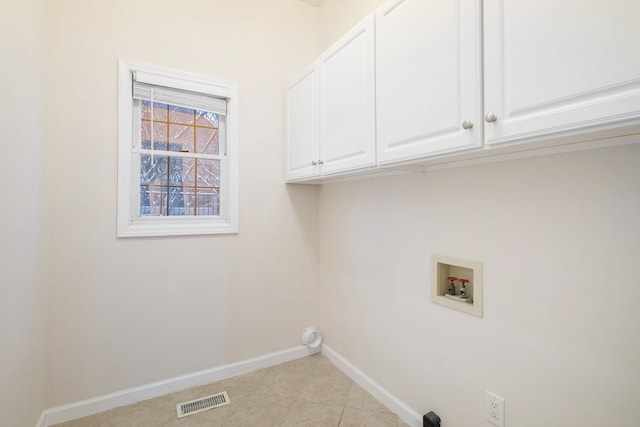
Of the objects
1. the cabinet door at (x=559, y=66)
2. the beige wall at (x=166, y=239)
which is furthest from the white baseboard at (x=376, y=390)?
the cabinet door at (x=559, y=66)

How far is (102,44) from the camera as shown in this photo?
1.81 m

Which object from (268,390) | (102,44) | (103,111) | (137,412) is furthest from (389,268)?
(102,44)

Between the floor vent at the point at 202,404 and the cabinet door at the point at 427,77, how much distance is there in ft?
5.81

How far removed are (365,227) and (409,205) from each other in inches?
16.2

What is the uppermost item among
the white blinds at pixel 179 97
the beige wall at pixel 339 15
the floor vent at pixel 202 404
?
the beige wall at pixel 339 15

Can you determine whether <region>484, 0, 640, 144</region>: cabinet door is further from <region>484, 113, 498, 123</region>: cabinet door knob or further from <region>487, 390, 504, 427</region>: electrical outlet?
<region>487, 390, 504, 427</region>: electrical outlet

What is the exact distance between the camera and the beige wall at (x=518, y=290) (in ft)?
3.20

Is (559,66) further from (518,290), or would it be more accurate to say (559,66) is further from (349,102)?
(349,102)

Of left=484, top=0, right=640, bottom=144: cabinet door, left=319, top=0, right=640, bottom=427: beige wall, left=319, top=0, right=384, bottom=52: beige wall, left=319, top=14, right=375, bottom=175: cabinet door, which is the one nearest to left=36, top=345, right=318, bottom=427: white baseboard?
left=319, top=0, right=640, bottom=427: beige wall

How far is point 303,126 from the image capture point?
2.13 m

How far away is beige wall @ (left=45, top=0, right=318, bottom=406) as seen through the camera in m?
1.73

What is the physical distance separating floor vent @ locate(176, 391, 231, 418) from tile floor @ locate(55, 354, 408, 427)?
32 millimetres

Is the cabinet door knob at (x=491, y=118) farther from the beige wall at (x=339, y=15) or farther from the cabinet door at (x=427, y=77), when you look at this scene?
the beige wall at (x=339, y=15)

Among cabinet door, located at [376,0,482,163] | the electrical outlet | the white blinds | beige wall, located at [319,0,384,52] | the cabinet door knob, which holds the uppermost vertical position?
beige wall, located at [319,0,384,52]
